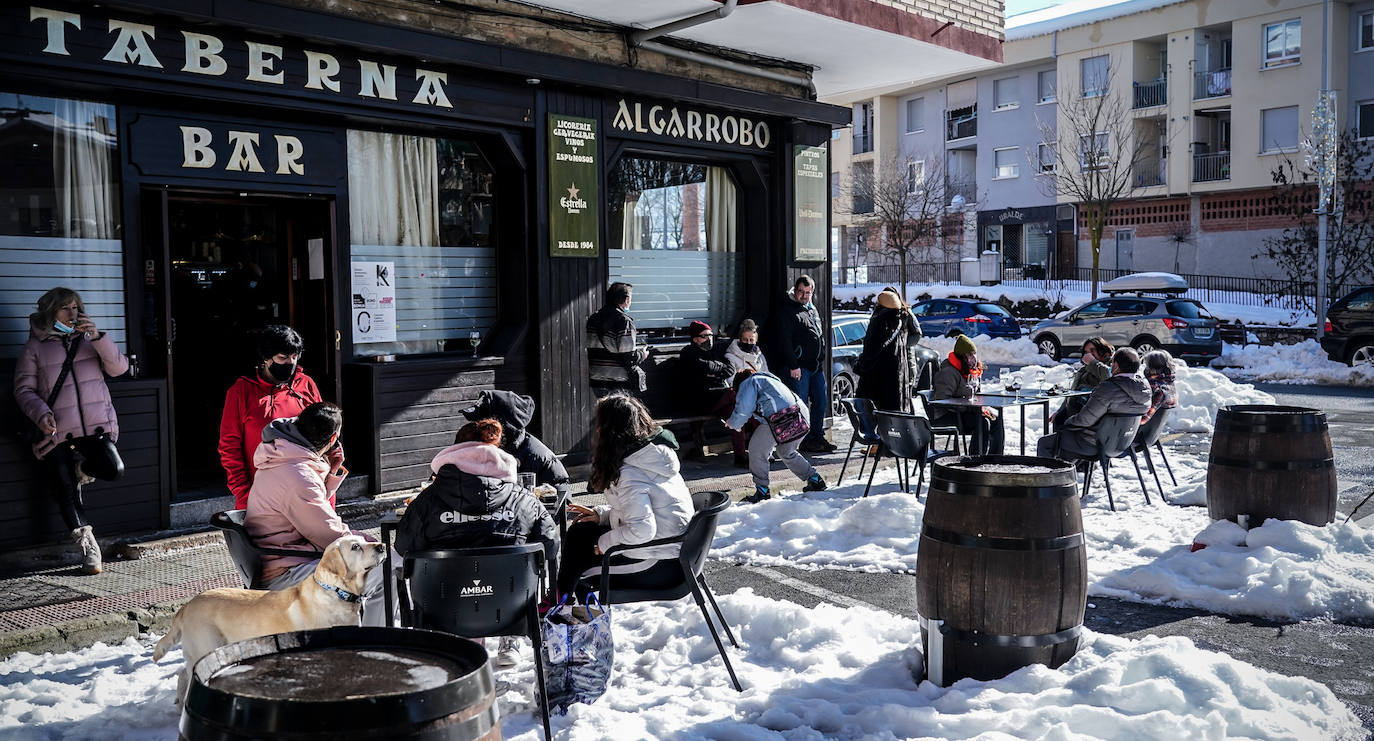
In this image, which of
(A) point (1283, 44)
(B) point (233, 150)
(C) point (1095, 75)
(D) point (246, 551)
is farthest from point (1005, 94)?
(D) point (246, 551)

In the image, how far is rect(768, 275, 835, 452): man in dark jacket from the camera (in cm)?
1136

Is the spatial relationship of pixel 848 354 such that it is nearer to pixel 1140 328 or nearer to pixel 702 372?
pixel 702 372

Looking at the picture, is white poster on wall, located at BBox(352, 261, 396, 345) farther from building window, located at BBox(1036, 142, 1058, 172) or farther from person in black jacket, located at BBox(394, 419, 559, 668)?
building window, located at BBox(1036, 142, 1058, 172)

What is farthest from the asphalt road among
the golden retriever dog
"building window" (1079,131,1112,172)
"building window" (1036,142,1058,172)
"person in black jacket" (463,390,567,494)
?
"building window" (1036,142,1058,172)

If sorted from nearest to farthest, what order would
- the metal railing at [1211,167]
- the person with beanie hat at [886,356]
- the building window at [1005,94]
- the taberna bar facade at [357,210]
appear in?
the taberna bar facade at [357,210], the person with beanie hat at [886,356], the metal railing at [1211,167], the building window at [1005,94]

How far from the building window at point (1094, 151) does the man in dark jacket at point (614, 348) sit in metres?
30.0

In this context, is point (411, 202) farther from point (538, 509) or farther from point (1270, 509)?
point (1270, 509)

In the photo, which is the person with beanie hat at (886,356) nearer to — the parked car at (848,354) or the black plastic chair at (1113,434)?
the black plastic chair at (1113,434)

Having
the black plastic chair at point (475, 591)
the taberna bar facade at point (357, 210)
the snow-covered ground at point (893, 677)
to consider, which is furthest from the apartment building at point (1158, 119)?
the black plastic chair at point (475, 591)

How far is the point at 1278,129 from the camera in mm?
36000

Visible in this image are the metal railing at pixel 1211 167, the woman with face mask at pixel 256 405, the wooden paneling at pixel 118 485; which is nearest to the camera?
the woman with face mask at pixel 256 405

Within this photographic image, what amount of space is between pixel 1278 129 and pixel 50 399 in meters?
37.9

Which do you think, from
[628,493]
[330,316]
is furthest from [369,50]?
[628,493]

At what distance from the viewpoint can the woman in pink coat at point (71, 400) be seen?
659 cm
